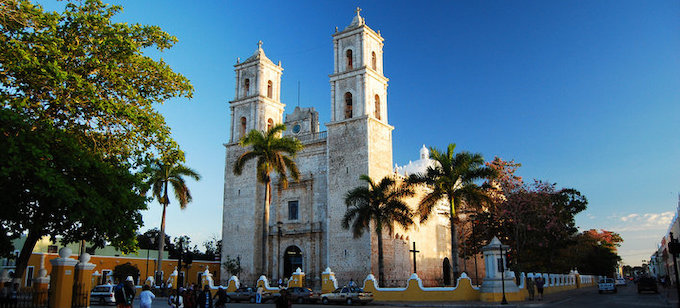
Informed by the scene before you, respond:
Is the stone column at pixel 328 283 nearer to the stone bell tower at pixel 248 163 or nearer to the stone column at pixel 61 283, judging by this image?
the stone bell tower at pixel 248 163

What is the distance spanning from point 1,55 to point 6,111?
1776 mm

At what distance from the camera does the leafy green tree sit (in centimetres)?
1118

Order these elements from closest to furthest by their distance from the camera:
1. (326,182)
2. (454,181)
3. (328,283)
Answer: (454,181) → (328,283) → (326,182)

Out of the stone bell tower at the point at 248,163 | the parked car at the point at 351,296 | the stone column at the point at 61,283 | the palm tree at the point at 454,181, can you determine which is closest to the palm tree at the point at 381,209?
the palm tree at the point at 454,181

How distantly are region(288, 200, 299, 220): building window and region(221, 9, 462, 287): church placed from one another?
0.24 feet

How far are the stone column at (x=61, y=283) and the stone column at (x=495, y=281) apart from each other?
52.3 feet

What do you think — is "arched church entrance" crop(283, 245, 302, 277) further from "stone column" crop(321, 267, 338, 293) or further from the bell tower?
the bell tower

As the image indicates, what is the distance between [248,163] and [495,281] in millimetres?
21515

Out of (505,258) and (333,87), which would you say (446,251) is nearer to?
(333,87)

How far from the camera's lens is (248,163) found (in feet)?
124

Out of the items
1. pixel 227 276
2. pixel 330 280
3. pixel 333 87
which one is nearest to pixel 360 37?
pixel 333 87

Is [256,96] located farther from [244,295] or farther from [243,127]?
[244,295]

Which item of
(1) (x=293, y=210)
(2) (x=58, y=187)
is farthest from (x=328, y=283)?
(2) (x=58, y=187)

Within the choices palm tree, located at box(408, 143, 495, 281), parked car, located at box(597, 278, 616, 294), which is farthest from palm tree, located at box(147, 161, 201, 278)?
parked car, located at box(597, 278, 616, 294)
